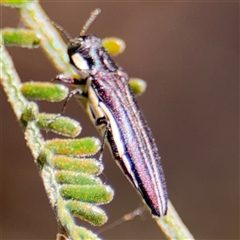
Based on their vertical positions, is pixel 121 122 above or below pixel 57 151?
above

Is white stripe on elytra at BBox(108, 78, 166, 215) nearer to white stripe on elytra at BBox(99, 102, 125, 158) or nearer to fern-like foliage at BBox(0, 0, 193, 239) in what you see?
white stripe on elytra at BBox(99, 102, 125, 158)

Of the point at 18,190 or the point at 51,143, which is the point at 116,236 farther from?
the point at 51,143

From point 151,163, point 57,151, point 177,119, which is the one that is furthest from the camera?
point 177,119

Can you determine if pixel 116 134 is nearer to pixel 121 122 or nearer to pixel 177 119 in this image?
pixel 121 122

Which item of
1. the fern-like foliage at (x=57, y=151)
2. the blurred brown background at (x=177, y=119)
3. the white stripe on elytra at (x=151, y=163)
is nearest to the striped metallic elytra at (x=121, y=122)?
the white stripe on elytra at (x=151, y=163)

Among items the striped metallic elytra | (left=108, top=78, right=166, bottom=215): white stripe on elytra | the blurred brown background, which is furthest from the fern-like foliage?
the blurred brown background

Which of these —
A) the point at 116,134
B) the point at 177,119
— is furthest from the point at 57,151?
the point at 177,119

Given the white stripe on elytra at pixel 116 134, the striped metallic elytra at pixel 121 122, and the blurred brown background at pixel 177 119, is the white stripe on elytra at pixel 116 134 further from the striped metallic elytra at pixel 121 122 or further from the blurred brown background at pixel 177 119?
the blurred brown background at pixel 177 119
